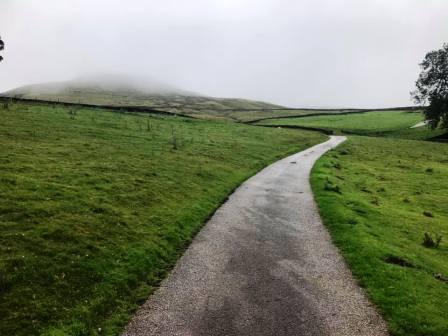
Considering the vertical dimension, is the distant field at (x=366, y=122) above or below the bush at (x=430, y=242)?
above

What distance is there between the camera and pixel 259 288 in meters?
15.2

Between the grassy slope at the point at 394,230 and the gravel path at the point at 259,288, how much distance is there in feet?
2.96

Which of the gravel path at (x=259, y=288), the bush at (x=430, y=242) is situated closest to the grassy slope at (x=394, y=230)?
the bush at (x=430, y=242)

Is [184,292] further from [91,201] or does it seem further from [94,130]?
[94,130]

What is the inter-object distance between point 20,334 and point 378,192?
33.5 m

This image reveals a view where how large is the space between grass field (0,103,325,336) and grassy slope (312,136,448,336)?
831 centimetres

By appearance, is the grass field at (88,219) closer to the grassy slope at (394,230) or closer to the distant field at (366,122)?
the grassy slope at (394,230)

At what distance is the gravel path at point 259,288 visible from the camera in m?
12.7

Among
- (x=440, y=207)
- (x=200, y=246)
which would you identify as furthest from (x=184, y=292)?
(x=440, y=207)

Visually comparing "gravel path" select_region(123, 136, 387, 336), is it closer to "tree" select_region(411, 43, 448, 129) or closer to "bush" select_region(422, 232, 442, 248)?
"bush" select_region(422, 232, 442, 248)

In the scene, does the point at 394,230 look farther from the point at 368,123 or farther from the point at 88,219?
the point at 368,123

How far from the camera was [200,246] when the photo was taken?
64.5 ft

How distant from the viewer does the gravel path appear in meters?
12.7

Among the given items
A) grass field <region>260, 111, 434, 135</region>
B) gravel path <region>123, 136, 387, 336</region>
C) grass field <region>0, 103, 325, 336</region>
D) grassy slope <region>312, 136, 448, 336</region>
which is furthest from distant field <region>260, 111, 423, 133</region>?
gravel path <region>123, 136, 387, 336</region>
